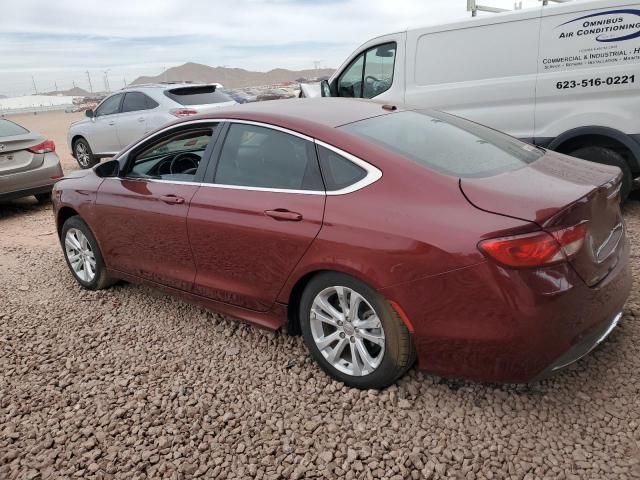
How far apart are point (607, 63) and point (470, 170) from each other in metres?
3.39

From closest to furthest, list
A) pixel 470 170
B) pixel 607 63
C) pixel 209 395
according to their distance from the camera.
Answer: pixel 470 170, pixel 209 395, pixel 607 63


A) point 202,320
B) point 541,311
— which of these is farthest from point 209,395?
point 541,311

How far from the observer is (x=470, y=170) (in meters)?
2.60

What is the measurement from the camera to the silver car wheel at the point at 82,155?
11.4 metres

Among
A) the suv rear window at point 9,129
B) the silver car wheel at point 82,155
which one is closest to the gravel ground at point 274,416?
the suv rear window at point 9,129

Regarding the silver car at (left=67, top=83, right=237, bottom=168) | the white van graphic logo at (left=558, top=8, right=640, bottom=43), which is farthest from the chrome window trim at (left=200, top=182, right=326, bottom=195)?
the silver car at (left=67, top=83, right=237, bottom=168)

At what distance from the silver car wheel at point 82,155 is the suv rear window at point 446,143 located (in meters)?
9.81

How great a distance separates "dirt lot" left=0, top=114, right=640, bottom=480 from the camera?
7.64 feet

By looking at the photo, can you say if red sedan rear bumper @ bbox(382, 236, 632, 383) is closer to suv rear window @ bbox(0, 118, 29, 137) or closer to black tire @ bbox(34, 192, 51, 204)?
suv rear window @ bbox(0, 118, 29, 137)

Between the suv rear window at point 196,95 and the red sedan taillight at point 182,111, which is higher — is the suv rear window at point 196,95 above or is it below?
above

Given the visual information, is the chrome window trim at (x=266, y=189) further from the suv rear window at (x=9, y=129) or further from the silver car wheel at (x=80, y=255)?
the suv rear window at (x=9, y=129)

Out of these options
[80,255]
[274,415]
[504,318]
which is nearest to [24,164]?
[80,255]

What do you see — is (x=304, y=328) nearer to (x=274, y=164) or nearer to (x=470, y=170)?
(x=274, y=164)

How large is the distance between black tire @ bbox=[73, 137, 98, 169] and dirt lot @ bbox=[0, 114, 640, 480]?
8.44 meters
